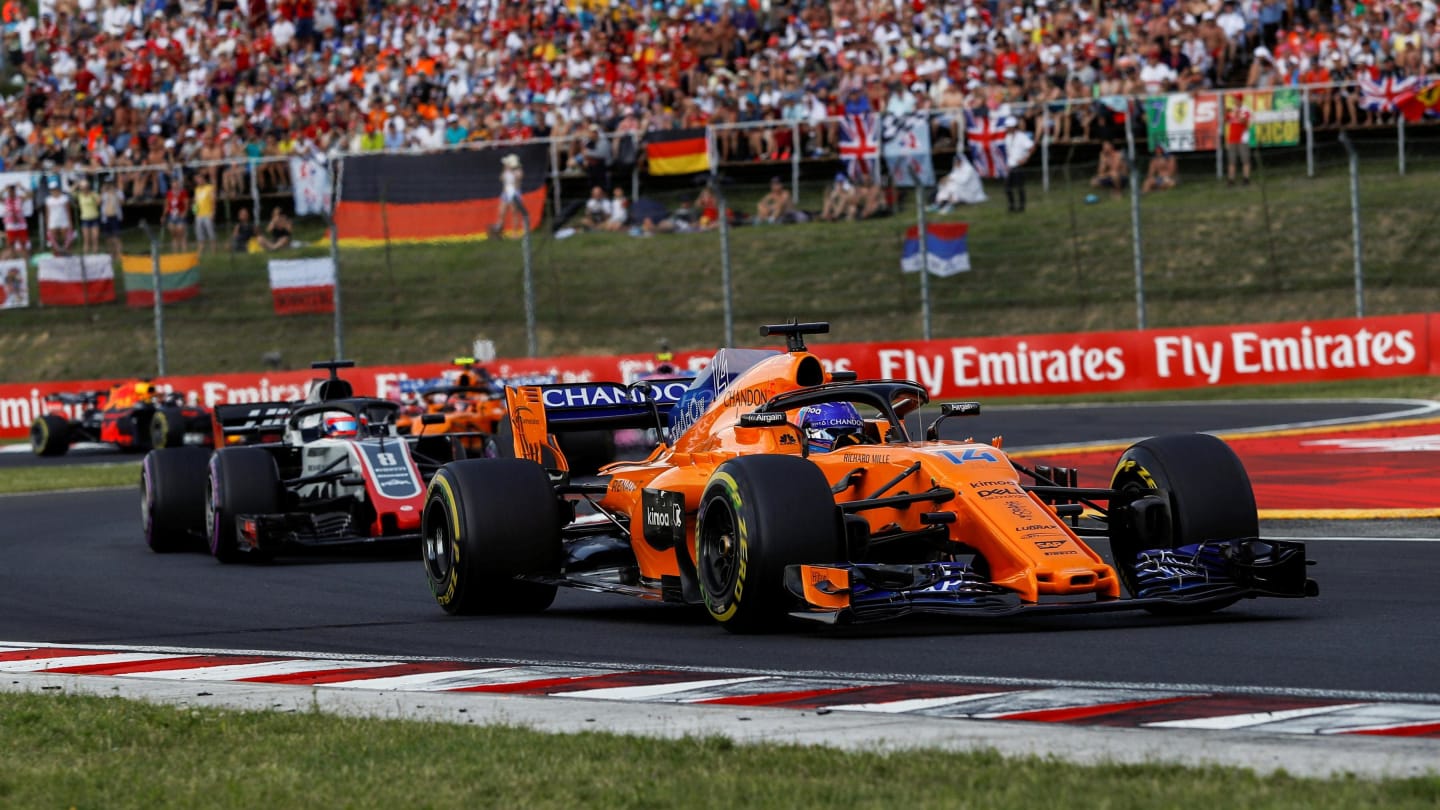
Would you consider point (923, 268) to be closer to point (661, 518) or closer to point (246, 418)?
point (246, 418)

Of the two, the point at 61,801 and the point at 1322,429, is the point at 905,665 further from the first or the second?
the point at 1322,429

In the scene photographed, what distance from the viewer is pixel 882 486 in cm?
938

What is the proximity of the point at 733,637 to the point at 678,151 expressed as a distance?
2465 cm

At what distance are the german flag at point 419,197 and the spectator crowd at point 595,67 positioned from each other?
2315 mm

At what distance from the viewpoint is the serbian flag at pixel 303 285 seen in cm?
3200

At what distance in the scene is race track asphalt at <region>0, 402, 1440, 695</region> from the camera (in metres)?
7.66

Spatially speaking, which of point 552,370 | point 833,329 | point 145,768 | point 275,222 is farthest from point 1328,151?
point 145,768

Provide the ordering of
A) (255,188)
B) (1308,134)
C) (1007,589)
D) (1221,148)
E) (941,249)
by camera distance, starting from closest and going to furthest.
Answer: (1007,589) < (1308,134) < (941,249) < (1221,148) < (255,188)

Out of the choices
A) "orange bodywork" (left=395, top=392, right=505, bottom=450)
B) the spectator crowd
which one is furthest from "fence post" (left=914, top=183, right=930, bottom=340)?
"orange bodywork" (left=395, top=392, right=505, bottom=450)

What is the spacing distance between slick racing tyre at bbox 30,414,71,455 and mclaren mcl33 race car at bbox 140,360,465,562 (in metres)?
13.4

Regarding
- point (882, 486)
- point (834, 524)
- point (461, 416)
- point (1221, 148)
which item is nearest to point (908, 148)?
point (1221, 148)

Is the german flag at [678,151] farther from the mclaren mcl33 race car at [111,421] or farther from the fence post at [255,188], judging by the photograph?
the mclaren mcl33 race car at [111,421]

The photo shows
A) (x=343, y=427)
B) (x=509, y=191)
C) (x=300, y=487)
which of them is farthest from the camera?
(x=509, y=191)

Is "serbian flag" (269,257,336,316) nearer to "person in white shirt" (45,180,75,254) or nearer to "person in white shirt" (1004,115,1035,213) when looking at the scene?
"person in white shirt" (45,180,75,254)
